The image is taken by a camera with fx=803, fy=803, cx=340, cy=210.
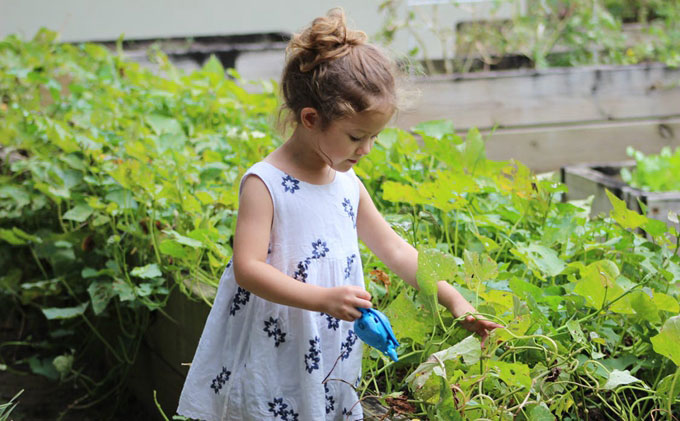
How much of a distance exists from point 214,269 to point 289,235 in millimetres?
609

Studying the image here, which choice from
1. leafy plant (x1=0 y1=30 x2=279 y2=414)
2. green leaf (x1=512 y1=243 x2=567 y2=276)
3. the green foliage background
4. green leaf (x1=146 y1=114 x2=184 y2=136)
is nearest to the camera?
the green foliage background

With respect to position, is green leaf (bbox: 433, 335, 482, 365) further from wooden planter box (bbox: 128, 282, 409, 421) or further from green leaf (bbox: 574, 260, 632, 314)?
wooden planter box (bbox: 128, 282, 409, 421)

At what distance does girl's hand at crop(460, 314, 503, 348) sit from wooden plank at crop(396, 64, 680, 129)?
2.69 m

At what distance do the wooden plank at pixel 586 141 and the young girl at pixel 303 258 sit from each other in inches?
112

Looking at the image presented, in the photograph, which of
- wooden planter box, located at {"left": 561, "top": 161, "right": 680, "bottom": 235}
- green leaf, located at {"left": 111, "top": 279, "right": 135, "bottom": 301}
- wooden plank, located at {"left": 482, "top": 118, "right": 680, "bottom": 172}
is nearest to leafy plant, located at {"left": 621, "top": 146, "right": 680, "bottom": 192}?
wooden planter box, located at {"left": 561, "top": 161, "right": 680, "bottom": 235}

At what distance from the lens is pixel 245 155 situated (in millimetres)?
2615

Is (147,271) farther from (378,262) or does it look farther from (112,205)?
(378,262)

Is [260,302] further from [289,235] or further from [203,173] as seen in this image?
[203,173]

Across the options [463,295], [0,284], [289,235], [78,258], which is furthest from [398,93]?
[0,284]

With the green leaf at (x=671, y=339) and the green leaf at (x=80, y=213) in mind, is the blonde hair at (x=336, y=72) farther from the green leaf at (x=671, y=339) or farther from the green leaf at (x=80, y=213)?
the green leaf at (x=80, y=213)

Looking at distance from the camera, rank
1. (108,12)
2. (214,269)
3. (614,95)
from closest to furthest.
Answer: (214,269)
(614,95)
(108,12)

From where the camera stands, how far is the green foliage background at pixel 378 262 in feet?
4.43

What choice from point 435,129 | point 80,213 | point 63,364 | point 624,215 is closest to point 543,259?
point 624,215

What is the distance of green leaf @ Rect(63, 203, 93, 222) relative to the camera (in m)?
2.39
